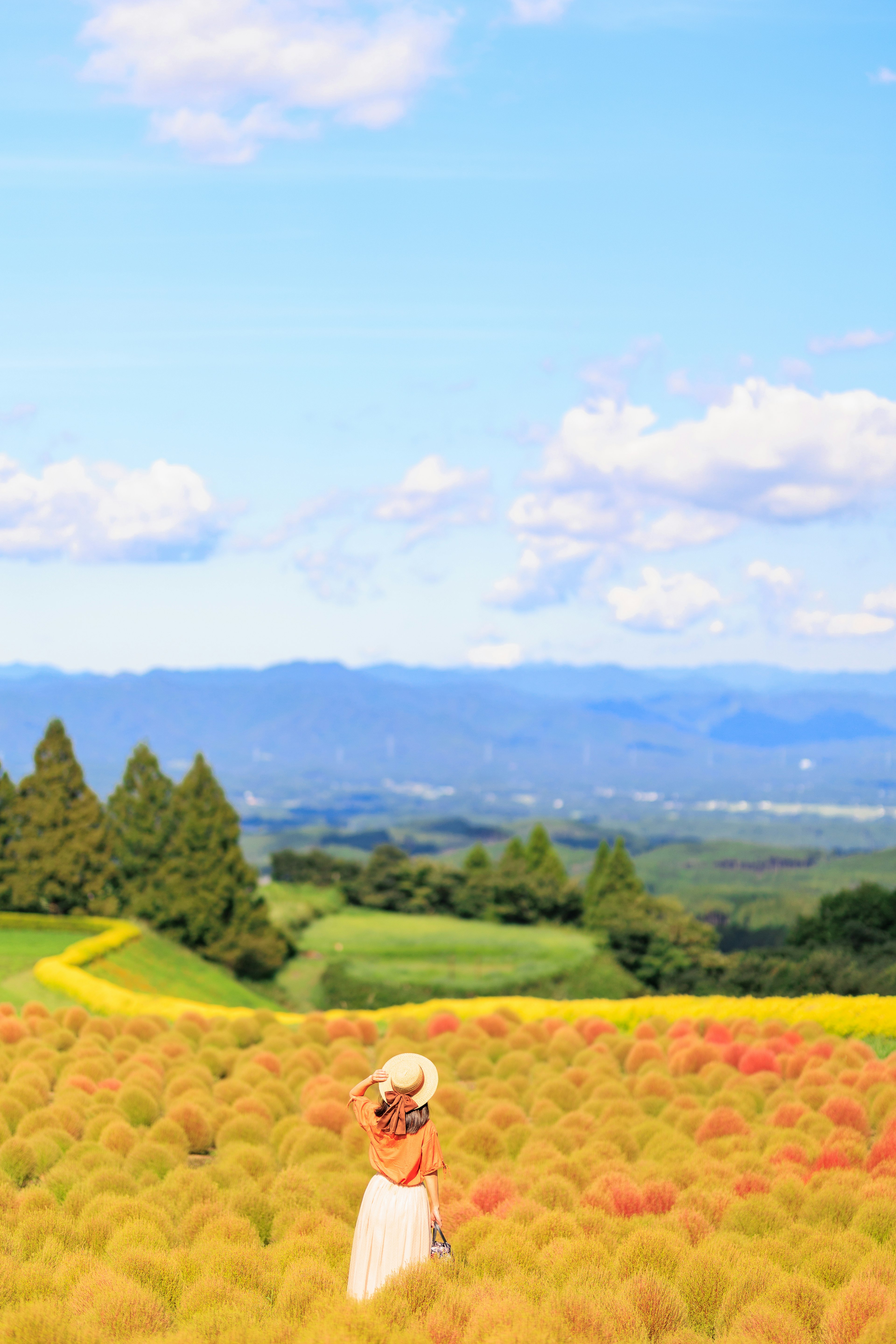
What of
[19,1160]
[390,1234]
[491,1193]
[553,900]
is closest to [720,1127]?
[491,1193]

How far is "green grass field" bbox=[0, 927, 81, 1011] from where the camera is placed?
31.5m

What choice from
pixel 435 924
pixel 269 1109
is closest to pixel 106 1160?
pixel 269 1109

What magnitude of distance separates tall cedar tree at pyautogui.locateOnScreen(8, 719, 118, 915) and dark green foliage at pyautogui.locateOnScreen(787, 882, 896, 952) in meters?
32.0

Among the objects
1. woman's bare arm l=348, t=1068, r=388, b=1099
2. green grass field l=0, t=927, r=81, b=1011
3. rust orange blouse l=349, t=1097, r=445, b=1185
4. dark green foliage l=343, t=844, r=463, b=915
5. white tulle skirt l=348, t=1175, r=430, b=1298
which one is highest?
woman's bare arm l=348, t=1068, r=388, b=1099

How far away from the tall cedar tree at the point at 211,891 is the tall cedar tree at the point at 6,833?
6187mm

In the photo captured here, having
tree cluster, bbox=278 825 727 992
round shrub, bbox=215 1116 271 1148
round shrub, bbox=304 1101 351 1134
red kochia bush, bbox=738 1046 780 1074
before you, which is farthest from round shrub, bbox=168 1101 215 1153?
tree cluster, bbox=278 825 727 992

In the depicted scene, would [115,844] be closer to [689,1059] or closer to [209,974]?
[209,974]

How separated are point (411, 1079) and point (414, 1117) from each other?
0.35 meters

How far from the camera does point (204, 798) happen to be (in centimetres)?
5512

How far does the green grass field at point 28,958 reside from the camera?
1241 inches

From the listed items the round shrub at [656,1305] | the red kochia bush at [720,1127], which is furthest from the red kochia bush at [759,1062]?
the round shrub at [656,1305]

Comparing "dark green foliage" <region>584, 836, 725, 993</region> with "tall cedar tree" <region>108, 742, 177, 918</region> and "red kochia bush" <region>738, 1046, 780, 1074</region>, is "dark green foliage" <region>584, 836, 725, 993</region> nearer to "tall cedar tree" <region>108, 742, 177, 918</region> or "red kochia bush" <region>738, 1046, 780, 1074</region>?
"tall cedar tree" <region>108, 742, 177, 918</region>

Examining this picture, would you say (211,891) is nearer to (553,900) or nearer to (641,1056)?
(553,900)

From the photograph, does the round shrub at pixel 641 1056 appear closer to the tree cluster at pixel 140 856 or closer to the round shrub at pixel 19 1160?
the round shrub at pixel 19 1160
